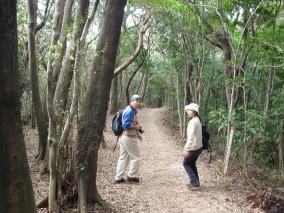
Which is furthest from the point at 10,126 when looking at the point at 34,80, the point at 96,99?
the point at 34,80

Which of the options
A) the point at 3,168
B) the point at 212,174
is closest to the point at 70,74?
the point at 3,168

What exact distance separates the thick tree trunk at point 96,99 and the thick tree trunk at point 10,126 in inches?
69.2

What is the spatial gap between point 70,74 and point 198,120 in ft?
9.98

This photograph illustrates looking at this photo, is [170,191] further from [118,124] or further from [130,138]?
[118,124]

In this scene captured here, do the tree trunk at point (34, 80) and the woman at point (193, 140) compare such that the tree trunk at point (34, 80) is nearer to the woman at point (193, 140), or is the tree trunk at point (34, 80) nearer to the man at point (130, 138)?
the man at point (130, 138)

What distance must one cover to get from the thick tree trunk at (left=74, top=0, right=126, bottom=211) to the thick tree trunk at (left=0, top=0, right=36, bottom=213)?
1.76m

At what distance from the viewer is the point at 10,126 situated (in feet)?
8.03

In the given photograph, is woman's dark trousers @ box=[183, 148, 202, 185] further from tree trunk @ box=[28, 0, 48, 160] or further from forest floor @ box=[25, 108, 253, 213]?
tree trunk @ box=[28, 0, 48, 160]

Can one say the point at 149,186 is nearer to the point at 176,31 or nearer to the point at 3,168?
the point at 3,168

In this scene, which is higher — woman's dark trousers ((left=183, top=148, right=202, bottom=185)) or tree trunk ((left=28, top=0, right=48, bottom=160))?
tree trunk ((left=28, top=0, right=48, bottom=160))

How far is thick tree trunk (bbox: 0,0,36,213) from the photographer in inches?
92.5

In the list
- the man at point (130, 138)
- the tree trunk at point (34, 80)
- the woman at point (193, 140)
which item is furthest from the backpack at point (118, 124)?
the tree trunk at point (34, 80)

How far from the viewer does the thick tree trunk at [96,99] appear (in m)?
4.47

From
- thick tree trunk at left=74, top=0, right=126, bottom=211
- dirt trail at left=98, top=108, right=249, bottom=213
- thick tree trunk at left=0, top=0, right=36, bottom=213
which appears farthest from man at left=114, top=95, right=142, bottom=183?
thick tree trunk at left=0, top=0, right=36, bottom=213
